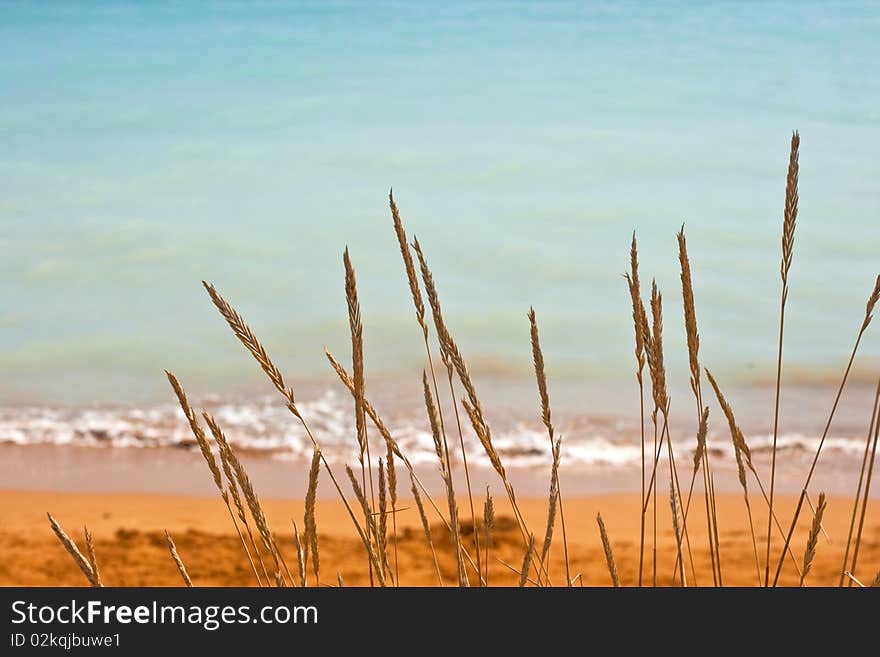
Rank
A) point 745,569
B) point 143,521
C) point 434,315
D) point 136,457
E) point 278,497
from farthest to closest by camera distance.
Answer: point 136,457, point 278,497, point 143,521, point 745,569, point 434,315

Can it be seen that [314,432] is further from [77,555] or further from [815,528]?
[815,528]

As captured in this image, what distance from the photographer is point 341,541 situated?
575 centimetres

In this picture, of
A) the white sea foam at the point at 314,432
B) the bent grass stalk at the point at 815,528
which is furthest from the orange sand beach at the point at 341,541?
the bent grass stalk at the point at 815,528

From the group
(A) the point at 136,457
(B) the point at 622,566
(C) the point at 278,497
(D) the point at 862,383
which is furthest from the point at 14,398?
(D) the point at 862,383

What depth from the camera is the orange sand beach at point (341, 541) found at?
5043 millimetres

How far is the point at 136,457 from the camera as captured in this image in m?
7.78

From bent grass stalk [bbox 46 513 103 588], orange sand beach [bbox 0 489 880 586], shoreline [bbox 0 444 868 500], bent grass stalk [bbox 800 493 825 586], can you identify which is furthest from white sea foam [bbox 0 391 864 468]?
bent grass stalk [bbox 46 513 103 588]

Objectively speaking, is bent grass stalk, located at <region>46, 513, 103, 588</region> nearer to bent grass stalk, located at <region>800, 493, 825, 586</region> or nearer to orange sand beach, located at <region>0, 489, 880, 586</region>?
bent grass stalk, located at <region>800, 493, 825, 586</region>

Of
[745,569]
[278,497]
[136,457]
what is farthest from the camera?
[136,457]

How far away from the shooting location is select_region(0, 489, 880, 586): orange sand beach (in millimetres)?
5043

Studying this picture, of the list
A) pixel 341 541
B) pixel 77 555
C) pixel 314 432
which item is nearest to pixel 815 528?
pixel 77 555
